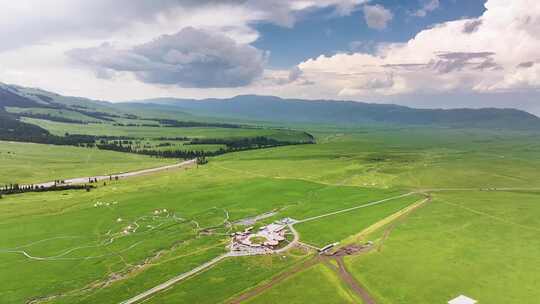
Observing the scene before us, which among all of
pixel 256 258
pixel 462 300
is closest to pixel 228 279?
pixel 256 258

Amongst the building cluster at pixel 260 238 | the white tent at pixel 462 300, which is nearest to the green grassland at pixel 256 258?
the white tent at pixel 462 300

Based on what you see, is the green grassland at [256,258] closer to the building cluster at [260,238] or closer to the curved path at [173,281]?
the curved path at [173,281]

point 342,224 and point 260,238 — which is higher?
point 342,224

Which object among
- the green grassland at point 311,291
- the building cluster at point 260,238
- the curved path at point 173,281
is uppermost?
the building cluster at point 260,238

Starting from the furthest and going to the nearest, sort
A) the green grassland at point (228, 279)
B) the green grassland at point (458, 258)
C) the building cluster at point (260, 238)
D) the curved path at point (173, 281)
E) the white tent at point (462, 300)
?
1. the building cluster at point (260, 238)
2. the green grassland at point (458, 258)
3. the green grassland at point (228, 279)
4. the curved path at point (173, 281)
5. the white tent at point (462, 300)

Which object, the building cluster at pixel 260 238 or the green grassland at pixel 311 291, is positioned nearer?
the green grassland at pixel 311 291

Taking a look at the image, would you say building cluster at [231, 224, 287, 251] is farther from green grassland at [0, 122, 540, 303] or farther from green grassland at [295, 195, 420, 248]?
green grassland at [295, 195, 420, 248]

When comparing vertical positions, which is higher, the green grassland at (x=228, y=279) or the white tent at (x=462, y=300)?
the green grassland at (x=228, y=279)

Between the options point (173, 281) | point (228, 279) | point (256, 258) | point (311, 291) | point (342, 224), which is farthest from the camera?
point (342, 224)

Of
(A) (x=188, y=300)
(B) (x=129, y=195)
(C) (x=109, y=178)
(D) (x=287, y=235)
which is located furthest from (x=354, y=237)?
(C) (x=109, y=178)

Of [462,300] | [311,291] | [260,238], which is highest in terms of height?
[260,238]

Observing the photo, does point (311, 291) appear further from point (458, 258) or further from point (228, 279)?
point (458, 258)

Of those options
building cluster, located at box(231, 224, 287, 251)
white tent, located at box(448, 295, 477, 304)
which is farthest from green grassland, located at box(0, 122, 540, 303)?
building cluster, located at box(231, 224, 287, 251)
